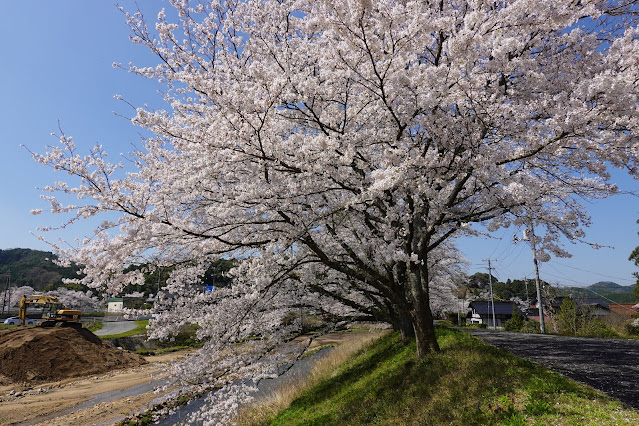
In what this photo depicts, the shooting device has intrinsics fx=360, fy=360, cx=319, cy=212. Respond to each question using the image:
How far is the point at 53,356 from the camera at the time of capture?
26.1m

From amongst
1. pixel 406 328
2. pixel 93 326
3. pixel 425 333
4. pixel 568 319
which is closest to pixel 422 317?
pixel 425 333

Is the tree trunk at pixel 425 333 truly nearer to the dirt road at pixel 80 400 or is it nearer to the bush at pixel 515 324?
the dirt road at pixel 80 400

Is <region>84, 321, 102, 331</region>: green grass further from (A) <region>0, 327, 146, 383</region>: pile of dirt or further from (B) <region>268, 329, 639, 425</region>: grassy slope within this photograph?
(B) <region>268, 329, 639, 425</region>: grassy slope

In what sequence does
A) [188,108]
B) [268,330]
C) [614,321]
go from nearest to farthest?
[188,108]
[268,330]
[614,321]

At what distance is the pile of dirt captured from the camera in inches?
956

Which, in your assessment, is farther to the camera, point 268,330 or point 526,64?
point 268,330

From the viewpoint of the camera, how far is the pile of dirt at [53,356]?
24281 millimetres

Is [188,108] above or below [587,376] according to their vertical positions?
above

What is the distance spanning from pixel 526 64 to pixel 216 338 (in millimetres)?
8597

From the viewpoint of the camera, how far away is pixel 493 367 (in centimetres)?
768

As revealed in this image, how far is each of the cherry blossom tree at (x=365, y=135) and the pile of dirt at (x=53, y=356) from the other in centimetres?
2325

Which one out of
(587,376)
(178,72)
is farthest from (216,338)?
(587,376)

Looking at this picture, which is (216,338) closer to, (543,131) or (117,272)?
(117,272)

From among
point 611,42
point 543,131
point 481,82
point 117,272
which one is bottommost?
point 117,272
